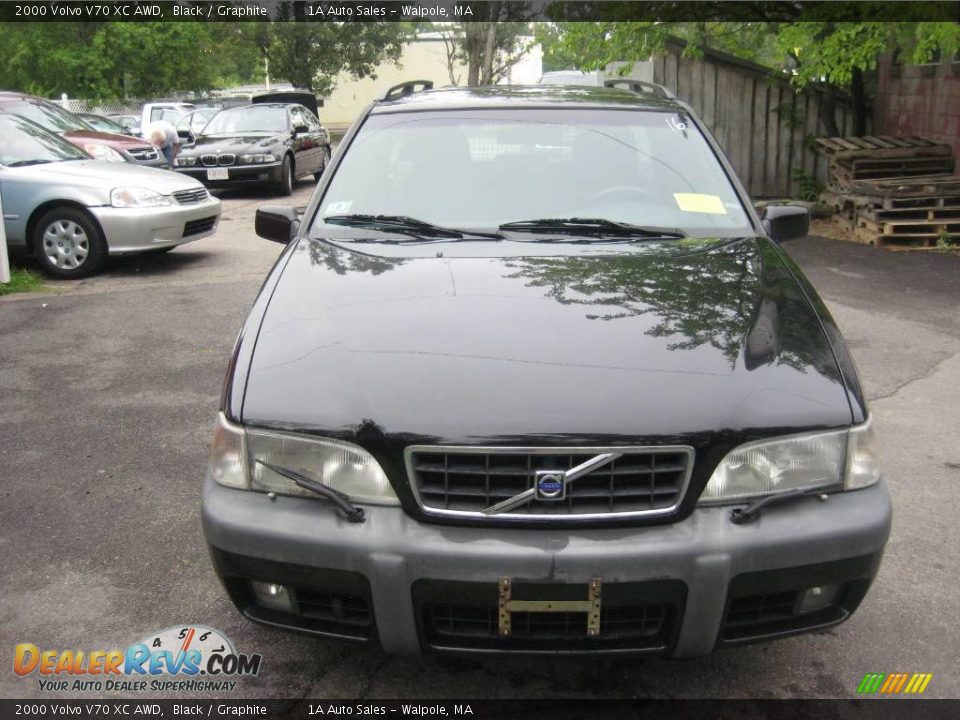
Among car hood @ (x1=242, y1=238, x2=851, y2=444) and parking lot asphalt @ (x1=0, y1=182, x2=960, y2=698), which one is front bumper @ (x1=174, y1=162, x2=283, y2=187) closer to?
parking lot asphalt @ (x1=0, y1=182, x2=960, y2=698)

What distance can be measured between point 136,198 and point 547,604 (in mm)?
7956

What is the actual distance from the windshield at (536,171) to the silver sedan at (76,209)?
5.74 metres

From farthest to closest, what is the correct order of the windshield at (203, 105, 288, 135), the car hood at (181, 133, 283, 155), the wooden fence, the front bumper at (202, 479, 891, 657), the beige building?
the beige building < the windshield at (203, 105, 288, 135) < the car hood at (181, 133, 283, 155) < the wooden fence < the front bumper at (202, 479, 891, 657)

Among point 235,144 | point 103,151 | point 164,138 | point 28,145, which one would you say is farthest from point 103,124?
point 28,145

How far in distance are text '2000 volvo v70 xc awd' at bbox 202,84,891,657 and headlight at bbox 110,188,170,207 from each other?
684 cm

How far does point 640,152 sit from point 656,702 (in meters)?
2.17

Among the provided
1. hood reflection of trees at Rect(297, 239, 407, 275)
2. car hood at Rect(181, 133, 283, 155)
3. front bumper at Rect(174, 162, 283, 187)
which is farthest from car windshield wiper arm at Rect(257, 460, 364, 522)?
car hood at Rect(181, 133, 283, 155)

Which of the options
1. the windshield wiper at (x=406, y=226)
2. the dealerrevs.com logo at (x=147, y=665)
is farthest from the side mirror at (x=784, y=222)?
the dealerrevs.com logo at (x=147, y=665)

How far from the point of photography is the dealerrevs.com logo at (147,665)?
2900 mm

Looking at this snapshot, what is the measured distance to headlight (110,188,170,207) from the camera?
29.9 ft

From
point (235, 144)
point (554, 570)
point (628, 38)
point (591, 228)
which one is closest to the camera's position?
point (554, 570)

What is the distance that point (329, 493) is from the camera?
242 centimetres

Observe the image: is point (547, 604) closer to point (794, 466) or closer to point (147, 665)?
point (794, 466)

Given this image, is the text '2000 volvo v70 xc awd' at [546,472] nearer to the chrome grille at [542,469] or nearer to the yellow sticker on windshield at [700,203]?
the chrome grille at [542,469]
